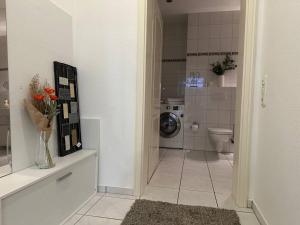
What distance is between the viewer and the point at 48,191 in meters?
1.41

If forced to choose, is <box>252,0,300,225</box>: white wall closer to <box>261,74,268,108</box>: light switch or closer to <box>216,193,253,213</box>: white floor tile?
<box>261,74,268,108</box>: light switch

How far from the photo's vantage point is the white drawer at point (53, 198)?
1154 mm

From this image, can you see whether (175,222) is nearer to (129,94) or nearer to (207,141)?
(129,94)

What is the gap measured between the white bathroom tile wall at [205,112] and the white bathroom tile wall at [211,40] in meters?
0.35

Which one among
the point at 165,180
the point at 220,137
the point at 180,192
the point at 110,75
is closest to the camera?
the point at 110,75

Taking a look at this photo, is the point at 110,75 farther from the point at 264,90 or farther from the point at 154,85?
the point at 264,90

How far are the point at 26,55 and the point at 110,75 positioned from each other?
0.74 meters

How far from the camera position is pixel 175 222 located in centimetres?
162

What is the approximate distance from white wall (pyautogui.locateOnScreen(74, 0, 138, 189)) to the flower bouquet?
59 cm

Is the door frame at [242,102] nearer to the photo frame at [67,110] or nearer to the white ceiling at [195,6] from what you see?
the photo frame at [67,110]

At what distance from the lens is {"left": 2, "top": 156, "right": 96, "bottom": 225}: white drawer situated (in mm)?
1154

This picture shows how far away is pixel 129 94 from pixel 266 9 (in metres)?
1.37

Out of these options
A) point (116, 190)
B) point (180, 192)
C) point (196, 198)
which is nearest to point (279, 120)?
point (196, 198)

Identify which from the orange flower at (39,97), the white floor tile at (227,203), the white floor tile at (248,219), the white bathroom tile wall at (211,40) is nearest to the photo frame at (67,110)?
the orange flower at (39,97)
